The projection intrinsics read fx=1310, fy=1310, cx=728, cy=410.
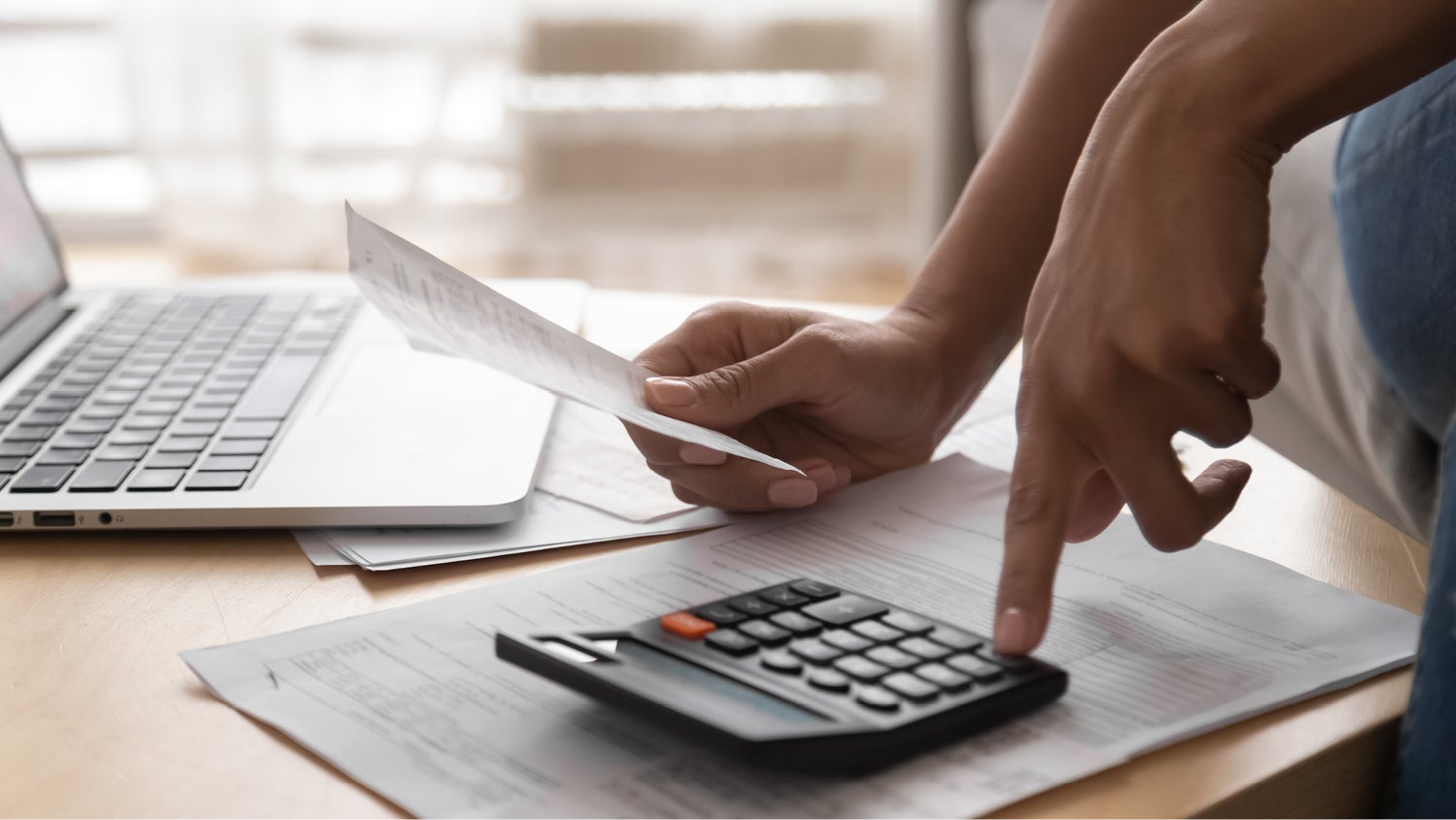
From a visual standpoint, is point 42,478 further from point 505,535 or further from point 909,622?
point 909,622

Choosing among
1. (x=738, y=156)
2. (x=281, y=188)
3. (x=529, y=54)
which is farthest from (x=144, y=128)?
(x=738, y=156)

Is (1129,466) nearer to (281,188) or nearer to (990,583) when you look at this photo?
(990,583)

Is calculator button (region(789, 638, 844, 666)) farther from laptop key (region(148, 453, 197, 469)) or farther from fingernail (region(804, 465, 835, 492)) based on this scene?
laptop key (region(148, 453, 197, 469))

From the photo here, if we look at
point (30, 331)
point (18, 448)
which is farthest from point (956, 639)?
point (30, 331)

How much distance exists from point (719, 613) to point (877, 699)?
0.07 metres

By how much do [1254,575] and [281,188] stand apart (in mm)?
2379

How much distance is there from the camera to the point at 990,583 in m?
0.50

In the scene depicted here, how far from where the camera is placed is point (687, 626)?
0.42m

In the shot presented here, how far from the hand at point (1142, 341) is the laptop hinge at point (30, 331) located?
0.61m

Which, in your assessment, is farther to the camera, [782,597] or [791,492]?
[791,492]

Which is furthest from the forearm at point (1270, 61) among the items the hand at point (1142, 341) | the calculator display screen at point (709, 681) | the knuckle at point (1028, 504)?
the calculator display screen at point (709, 681)

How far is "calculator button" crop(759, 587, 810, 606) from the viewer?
1.45 feet

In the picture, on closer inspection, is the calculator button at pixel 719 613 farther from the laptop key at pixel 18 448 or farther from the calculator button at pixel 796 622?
the laptop key at pixel 18 448

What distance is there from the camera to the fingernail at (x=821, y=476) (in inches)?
23.7
